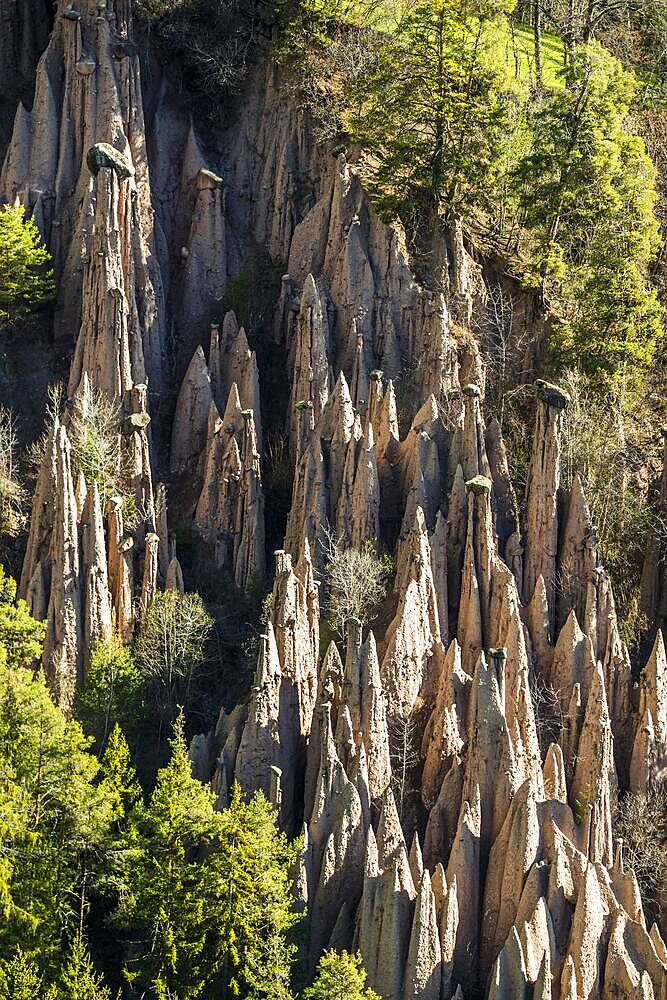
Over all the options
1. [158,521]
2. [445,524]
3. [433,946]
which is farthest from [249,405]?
[433,946]

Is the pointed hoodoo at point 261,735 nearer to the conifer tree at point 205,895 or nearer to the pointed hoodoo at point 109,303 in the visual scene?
the conifer tree at point 205,895

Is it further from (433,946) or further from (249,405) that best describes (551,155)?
(433,946)

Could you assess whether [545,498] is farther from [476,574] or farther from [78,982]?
[78,982]

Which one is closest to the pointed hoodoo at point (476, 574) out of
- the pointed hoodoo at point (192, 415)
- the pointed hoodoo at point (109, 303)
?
the pointed hoodoo at point (192, 415)

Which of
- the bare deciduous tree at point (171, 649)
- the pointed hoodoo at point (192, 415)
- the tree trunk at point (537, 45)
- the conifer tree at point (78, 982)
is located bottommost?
the conifer tree at point (78, 982)

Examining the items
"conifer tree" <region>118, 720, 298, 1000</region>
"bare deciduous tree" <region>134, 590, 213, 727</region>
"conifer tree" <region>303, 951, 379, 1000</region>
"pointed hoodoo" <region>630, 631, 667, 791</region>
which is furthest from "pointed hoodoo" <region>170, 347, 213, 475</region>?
"conifer tree" <region>303, 951, 379, 1000</region>

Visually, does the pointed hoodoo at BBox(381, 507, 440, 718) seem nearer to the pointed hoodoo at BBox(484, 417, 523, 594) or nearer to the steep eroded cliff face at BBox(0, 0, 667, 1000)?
the steep eroded cliff face at BBox(0, 0, 667, 1000)
